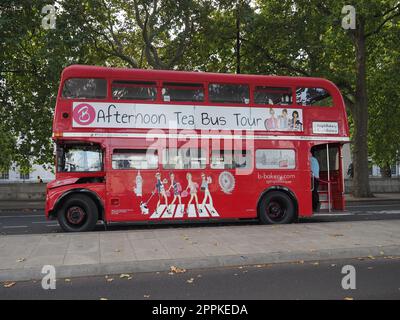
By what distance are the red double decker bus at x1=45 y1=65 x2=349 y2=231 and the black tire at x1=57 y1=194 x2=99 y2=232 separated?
0.02 meters

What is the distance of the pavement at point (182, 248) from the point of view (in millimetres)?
6609

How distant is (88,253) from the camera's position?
24.2 feet

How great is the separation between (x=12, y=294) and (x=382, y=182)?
26284 millimetres

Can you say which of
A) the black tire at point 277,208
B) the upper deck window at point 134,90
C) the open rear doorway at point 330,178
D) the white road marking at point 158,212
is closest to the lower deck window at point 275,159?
the black tire at point 277,208

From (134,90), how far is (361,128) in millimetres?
15575

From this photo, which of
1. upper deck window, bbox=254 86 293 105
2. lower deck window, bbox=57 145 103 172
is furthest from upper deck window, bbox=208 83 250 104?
lower deck window, bbox=57 145 103 172

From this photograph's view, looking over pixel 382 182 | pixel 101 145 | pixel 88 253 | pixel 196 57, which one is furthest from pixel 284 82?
pixel 382 182

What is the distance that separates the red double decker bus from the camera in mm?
11086

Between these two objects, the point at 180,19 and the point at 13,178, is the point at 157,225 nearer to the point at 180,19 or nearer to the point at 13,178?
the point at 180,19

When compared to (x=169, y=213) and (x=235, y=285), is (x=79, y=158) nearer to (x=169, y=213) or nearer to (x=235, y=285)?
(x=169, y=213)

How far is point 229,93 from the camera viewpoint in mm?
11945

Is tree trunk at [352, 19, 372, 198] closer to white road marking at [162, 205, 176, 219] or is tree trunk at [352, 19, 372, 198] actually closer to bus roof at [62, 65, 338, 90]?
bus roof at [62, 65, 338, 90]

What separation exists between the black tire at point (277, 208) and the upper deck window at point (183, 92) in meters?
3.17
